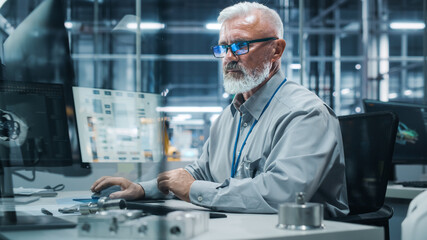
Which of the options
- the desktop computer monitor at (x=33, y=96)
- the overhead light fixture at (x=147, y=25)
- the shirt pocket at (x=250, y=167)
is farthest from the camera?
the shirt pocket at (x=250, y=167)

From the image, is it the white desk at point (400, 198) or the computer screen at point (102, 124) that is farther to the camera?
the white desk at point (400, 198)

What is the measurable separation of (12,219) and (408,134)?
95.0 inches

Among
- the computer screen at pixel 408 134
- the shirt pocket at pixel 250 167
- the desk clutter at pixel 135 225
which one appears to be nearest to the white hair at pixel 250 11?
the shirt pocket at pixel 250 167

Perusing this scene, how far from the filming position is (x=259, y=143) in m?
1.48

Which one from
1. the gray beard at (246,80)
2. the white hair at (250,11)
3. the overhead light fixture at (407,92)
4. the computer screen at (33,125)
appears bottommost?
the overhead light fixture at (407,92)

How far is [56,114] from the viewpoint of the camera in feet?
5.18

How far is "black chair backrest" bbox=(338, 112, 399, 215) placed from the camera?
1.60 metres

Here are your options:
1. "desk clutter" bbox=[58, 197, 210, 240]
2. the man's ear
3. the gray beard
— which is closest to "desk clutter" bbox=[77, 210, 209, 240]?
"desk clutter" bbox=[58, 197, 210, 240]

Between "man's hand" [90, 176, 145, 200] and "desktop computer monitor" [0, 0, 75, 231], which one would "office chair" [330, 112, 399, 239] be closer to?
"man's hand" [90, 176, 145, 200]

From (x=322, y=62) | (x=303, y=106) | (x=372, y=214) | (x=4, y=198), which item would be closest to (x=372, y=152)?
(x=372, y=214)

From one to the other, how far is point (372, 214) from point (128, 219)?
3.29 feet

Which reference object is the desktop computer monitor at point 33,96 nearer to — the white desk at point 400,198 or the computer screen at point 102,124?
the computer screen at point 102,124

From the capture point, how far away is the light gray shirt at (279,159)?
48.0 inches

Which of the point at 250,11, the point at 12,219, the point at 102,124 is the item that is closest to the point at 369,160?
the point at 250,11
